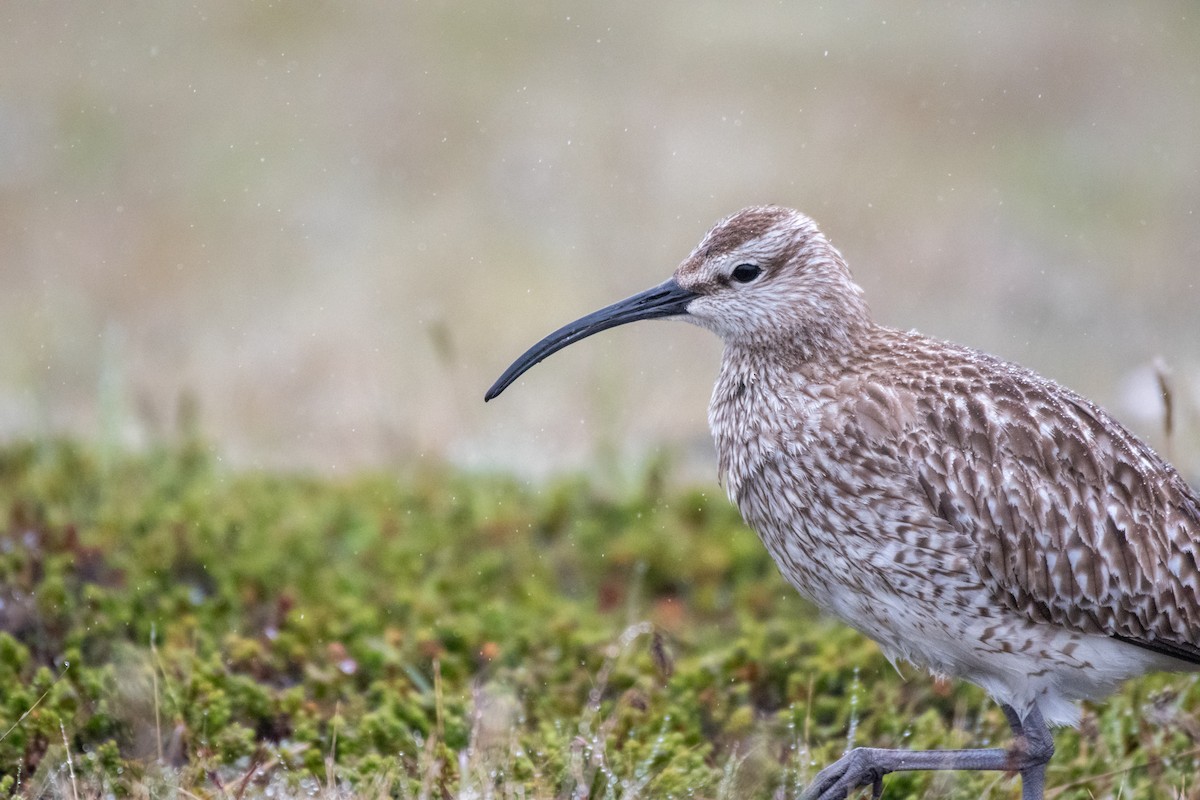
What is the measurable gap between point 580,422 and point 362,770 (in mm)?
5864

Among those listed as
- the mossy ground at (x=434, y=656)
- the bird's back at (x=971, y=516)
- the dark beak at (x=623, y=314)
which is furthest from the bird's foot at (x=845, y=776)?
the dark beak at (x=623, y=314)

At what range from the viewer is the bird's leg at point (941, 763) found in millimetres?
5301

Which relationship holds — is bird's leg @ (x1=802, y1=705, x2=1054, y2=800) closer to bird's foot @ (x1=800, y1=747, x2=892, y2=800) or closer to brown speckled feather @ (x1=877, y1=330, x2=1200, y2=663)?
bird's foot @ (x1=800, y1=747, x2=892, y2=800)

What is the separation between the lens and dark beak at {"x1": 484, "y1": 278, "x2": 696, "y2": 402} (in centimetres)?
588

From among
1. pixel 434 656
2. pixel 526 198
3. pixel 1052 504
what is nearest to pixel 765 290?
pixel 1052 504

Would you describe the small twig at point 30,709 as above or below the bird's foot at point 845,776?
above

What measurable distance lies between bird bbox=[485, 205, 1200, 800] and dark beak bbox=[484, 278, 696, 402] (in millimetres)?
138

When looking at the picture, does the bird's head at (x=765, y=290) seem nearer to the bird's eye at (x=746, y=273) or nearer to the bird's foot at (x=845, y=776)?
the bird's eye at (x=746, y=273)

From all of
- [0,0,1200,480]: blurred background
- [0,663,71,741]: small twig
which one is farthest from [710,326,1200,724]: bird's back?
[0,0,1200,480]: blurred background

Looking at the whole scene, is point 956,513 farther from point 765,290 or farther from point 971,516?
point 765,290

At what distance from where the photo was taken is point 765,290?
5824 mm

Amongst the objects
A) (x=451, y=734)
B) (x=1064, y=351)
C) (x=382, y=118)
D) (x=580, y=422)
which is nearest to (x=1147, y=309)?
(x=1064, y=351)

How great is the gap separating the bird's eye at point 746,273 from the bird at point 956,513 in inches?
0.8

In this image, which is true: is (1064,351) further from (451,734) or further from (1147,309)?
(451,734)
